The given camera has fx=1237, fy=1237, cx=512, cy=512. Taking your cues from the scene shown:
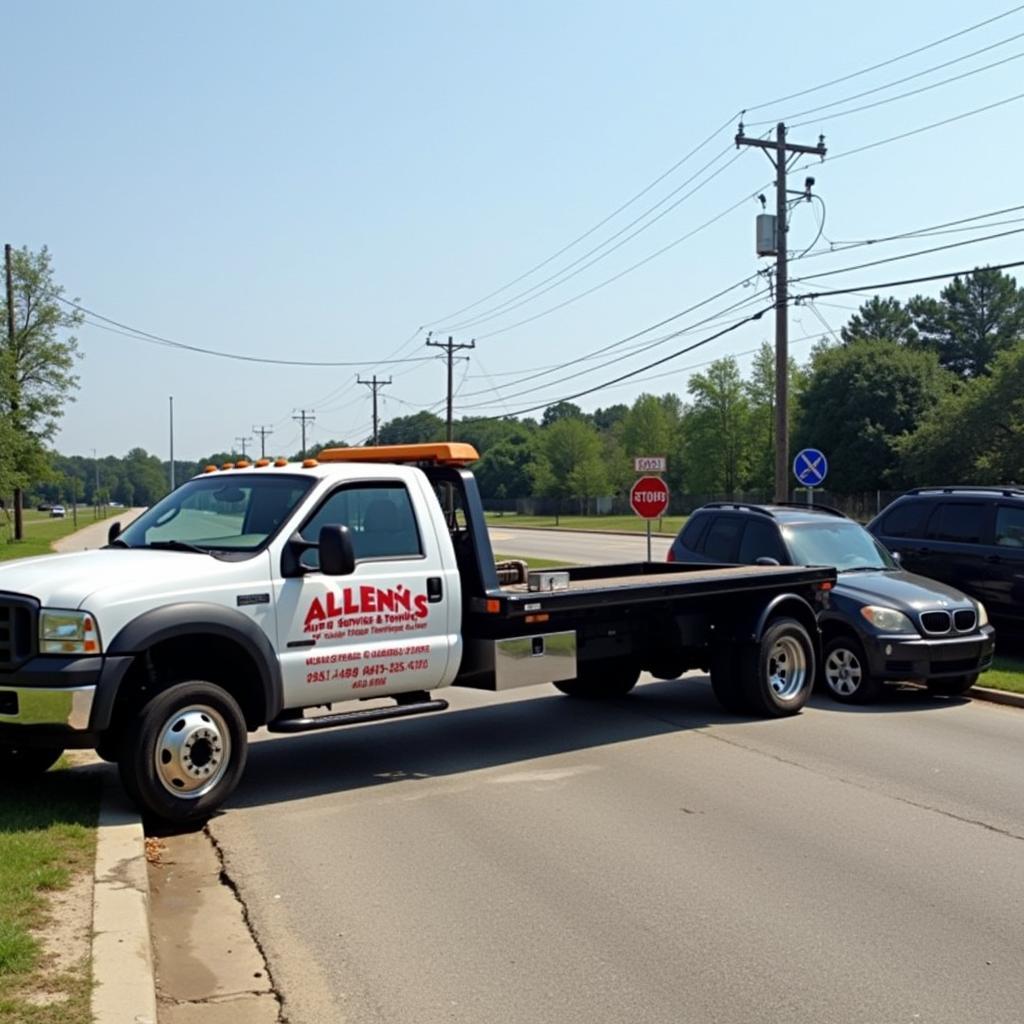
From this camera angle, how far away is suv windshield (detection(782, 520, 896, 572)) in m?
12.8

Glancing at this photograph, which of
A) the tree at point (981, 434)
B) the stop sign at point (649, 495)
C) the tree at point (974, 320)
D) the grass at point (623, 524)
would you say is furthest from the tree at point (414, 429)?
the stop sign at point (649, 495)

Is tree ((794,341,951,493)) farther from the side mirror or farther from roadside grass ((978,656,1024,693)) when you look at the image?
the side mirror

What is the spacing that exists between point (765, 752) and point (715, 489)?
89.5 meters

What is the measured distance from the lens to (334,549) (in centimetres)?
762

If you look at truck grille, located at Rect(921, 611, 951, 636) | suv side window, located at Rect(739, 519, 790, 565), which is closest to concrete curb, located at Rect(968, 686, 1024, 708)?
truck grille, located at Rect(921, 611, 951, 636)

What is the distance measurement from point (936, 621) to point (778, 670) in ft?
5.63

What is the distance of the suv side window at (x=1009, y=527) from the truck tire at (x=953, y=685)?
8.15 feet

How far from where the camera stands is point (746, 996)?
4.80m

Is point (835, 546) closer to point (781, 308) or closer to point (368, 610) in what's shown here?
point (368, 610)

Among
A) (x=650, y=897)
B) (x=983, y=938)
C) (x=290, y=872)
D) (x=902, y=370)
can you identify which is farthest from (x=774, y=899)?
(x=902, y=370)

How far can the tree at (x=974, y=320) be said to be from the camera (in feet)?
347

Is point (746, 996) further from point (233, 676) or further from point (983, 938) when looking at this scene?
point (233, 676)

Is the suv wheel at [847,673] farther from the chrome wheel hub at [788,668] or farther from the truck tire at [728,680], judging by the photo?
the truck tire at [728,680]

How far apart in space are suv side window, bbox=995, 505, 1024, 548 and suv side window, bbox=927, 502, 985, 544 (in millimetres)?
234
